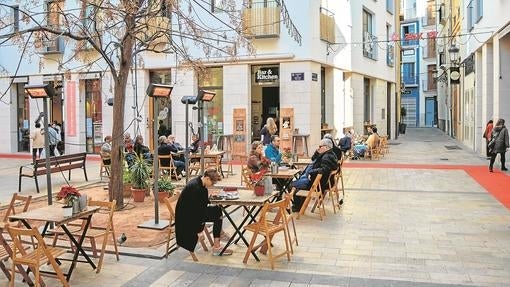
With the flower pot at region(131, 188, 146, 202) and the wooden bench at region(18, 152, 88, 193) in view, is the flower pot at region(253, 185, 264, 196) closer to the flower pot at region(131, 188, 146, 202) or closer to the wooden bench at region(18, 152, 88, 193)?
the flower pot at region(131, 188, 146, 202)

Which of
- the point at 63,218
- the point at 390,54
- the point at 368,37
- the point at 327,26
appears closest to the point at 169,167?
the point at 63,218

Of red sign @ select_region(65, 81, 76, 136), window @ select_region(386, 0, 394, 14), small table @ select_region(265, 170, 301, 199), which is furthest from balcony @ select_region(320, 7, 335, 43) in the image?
small table @ select_region(265, 170, 301, 199)

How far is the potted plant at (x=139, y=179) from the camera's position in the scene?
10.2 metres

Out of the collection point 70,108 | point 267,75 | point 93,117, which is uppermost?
point 267,75

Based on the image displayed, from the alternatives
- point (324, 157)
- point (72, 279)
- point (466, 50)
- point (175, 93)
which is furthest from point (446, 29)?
point (72, 279)

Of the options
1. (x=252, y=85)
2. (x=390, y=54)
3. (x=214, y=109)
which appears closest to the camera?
(x=252, y=85)

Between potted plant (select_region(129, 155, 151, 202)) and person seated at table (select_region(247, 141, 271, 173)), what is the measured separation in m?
2.04

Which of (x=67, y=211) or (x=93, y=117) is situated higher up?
(x=93, y=117)

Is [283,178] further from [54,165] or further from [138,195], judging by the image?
[54,165]

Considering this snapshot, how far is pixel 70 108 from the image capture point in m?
21.5

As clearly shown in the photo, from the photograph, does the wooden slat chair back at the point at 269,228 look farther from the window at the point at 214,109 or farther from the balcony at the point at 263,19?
the window at the point at 214,109

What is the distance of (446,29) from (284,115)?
20.0 metres

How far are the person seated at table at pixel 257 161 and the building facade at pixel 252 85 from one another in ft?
18.0

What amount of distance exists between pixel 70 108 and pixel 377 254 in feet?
58.0
